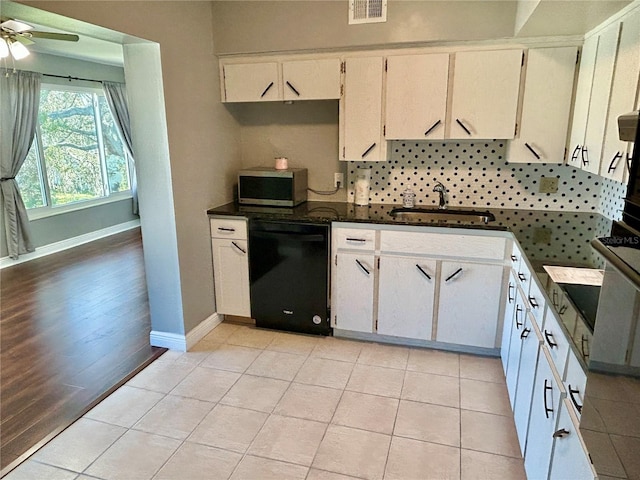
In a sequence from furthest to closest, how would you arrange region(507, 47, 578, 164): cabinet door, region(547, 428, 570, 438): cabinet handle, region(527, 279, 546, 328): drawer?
region(507, 47, 578, 164): cabinet door → region(527, 279, 546, 328): drawer → region(547, 428, 570, 438): cabinet handle

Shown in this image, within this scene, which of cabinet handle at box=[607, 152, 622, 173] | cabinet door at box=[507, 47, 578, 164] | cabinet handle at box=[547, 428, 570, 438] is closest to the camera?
cabinet handle at box=[547, 428, 570, 438]

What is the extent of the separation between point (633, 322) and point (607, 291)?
13cm

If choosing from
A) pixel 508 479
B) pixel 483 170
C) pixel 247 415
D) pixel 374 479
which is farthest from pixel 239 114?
pixel 508 479

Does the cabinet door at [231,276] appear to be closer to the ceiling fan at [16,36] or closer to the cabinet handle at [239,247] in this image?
the cabinet handle at [239,247]

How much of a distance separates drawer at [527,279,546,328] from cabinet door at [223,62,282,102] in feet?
6.80

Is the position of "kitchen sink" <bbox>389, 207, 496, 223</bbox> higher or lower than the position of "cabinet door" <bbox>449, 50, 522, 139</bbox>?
lower

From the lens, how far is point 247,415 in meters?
2.27

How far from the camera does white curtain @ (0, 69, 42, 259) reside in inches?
179

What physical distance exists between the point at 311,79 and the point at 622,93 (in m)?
1.81

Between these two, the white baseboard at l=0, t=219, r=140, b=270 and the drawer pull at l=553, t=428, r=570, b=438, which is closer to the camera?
the drawer pull at l=553, t=428, r=570, b=438

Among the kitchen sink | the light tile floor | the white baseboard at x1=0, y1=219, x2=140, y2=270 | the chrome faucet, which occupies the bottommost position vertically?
the light tile floor

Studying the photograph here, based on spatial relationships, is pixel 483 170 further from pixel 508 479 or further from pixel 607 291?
pixel 607 291

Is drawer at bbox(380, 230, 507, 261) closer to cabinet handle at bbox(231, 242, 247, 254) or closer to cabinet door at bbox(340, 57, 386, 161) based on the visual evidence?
cabinet door at bbox(340, 57, 386, 161)

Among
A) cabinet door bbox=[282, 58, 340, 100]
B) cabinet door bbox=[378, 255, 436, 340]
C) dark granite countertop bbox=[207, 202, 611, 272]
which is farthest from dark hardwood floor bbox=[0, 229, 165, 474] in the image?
cabinet door bbox=[282, 58, 340, 100]
